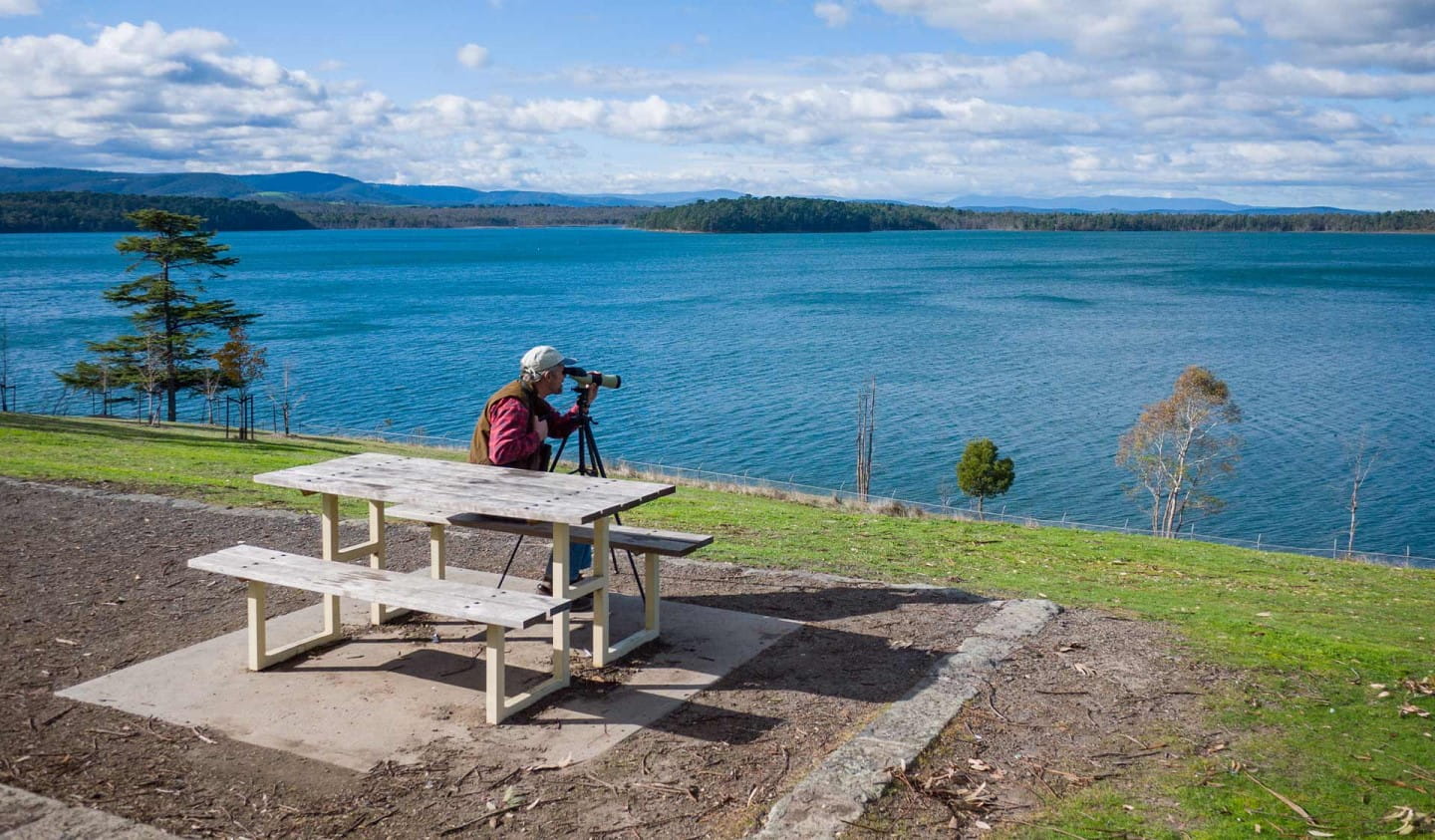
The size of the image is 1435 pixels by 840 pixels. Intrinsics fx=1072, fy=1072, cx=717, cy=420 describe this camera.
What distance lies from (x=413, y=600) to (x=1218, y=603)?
6.35 m

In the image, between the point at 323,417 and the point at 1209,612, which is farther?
the point at 323,417

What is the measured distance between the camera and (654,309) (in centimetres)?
8506

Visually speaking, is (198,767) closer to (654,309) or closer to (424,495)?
(424,495)

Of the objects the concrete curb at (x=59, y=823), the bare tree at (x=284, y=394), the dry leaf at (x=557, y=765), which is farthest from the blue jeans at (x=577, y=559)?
the bare tree at (x=284, y=394)

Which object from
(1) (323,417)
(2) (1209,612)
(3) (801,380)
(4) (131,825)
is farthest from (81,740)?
(3) (801,380)

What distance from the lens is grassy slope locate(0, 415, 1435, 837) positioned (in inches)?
185

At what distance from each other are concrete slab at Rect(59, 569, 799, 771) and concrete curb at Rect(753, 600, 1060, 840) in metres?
1.09

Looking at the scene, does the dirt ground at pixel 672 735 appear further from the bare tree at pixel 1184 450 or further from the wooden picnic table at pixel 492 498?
the bare tree at pixel 1184 450

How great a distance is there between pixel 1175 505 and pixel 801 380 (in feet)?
67.3

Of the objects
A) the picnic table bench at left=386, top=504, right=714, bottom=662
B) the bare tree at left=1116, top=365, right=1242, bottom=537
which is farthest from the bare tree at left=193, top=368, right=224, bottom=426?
the picnic table bench at left=386, top=504, right=714, bottom=662

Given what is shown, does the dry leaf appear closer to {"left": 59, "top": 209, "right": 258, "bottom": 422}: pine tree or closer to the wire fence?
the wire fence

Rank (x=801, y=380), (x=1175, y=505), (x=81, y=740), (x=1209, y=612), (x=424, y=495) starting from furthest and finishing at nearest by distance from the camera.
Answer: (x=801, y=380)
(x=1175, y=505)
(x=1209, y=612)
(x=424, y=495)
(x=81, y=740)

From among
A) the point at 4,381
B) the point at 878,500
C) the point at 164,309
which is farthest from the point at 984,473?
the point at 4,381

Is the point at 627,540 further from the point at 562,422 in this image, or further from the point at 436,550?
the point at 436,550
